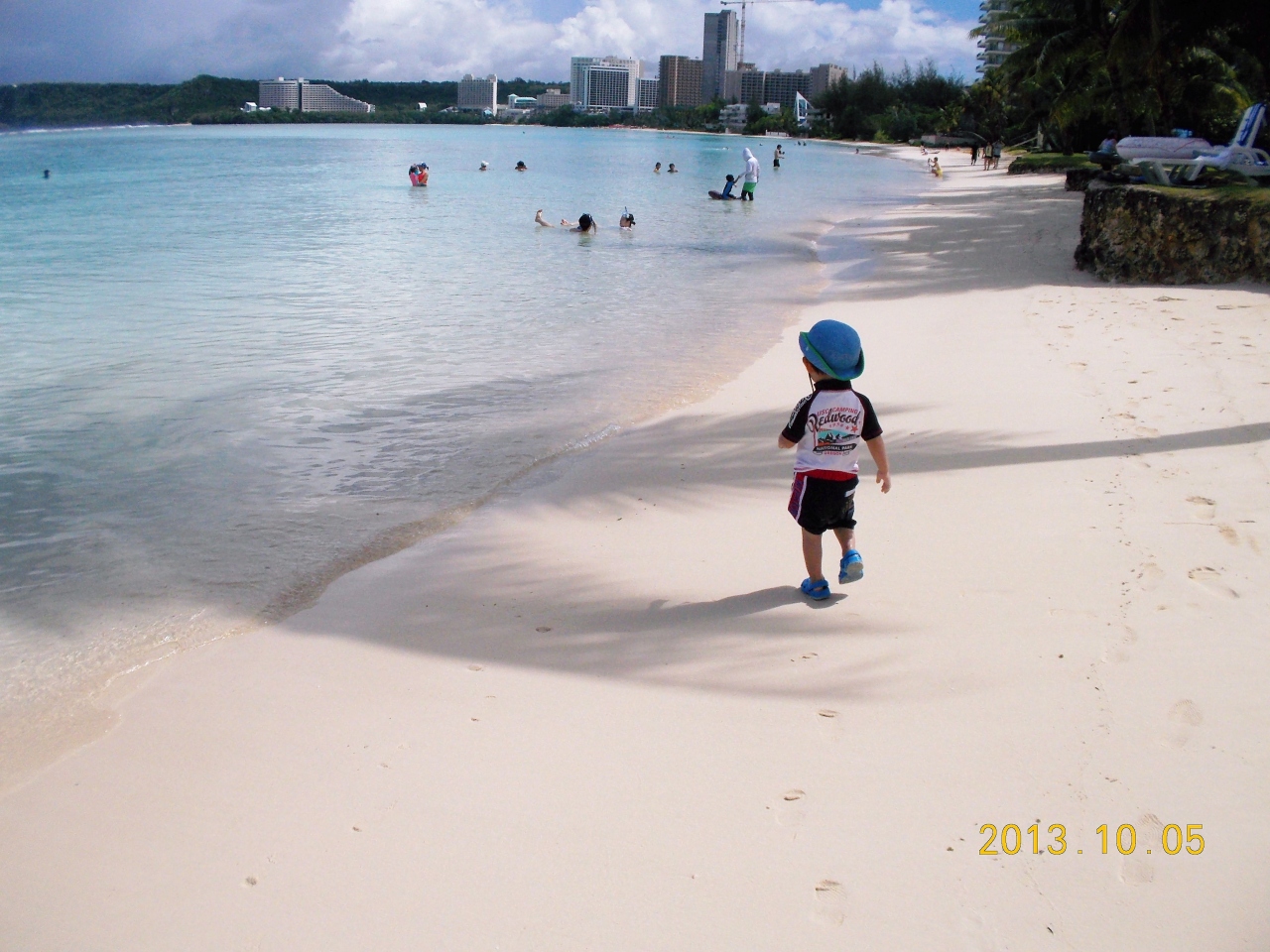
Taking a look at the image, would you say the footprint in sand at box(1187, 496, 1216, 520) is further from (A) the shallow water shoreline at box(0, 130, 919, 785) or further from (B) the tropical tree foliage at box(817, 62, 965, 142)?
(B) the tropical tree foliage at box(817, 62, 965, 142)

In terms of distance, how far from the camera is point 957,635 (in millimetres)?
3596

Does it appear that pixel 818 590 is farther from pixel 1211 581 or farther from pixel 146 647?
pixel 146 647

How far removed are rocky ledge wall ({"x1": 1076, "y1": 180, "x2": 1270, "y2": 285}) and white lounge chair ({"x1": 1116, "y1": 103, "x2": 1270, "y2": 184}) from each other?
84.2 inches

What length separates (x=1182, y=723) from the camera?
2.92 metres

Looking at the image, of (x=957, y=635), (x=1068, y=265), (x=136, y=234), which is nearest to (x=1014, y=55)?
(x=1068, y=265)

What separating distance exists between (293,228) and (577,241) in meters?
7.25

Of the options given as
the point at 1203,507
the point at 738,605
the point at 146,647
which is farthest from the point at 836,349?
the point at 146,647

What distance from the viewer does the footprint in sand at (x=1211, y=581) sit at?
12.2 feet

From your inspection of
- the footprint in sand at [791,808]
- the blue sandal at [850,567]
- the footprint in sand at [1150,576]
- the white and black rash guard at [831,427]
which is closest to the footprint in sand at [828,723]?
the footprint in sand at [791,808]

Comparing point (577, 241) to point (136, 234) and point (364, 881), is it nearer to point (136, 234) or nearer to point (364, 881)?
point (136, 234)

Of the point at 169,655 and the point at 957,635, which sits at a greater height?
the point at 957,635

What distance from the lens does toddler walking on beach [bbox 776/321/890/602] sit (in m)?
3.69

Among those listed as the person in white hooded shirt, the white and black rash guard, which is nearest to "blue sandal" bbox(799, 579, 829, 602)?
the white and black rash guard
